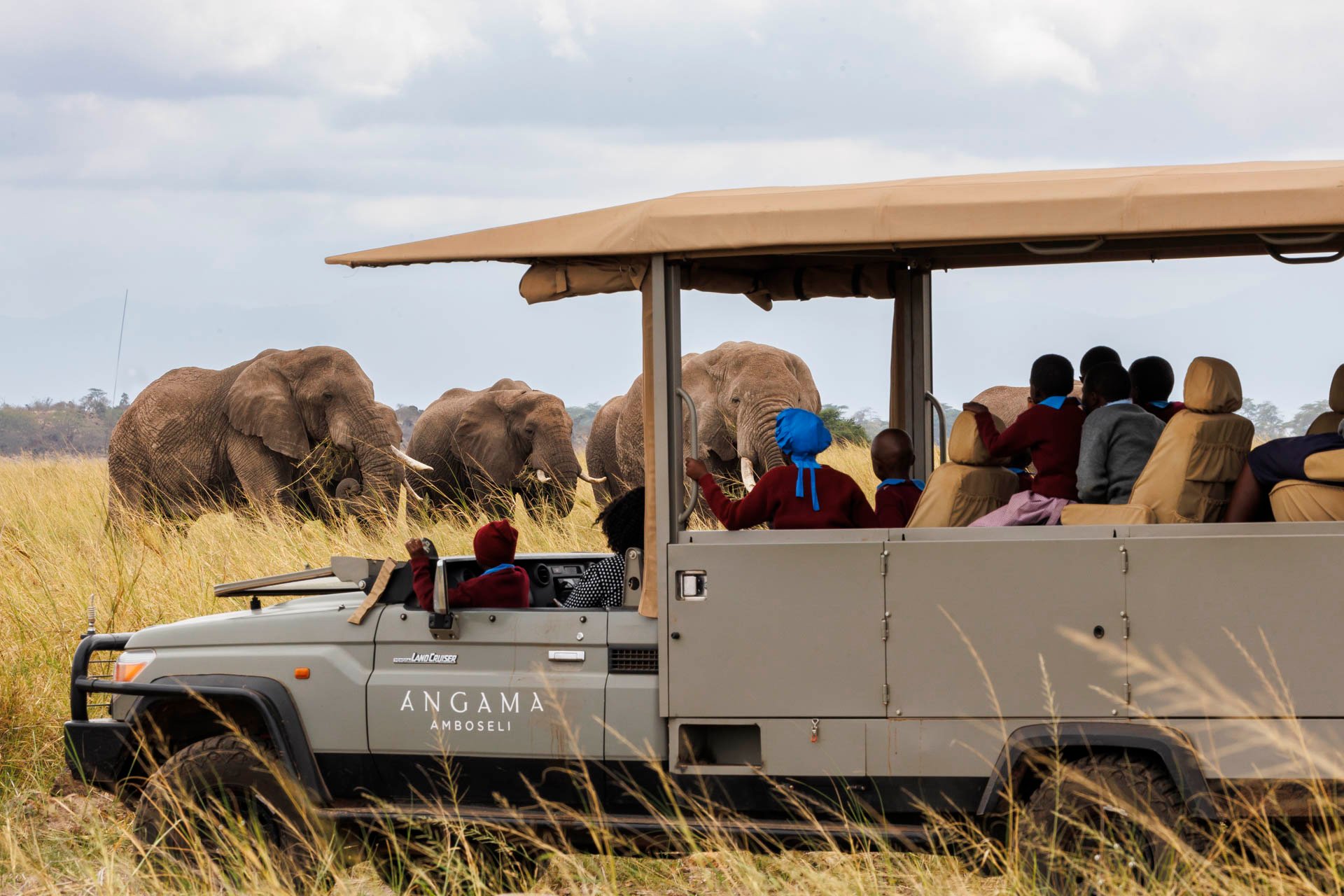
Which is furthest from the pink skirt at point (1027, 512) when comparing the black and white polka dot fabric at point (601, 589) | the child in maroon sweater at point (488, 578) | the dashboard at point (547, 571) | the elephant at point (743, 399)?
the elephant at point (743, 399)

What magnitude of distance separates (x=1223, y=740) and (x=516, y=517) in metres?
11.6

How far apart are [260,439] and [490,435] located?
3.69 meters

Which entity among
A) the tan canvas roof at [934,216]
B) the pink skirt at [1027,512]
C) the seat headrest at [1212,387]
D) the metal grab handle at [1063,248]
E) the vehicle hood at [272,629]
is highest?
the tan canvas roof at [934,216]

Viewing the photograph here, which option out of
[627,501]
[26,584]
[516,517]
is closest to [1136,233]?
[627,501]

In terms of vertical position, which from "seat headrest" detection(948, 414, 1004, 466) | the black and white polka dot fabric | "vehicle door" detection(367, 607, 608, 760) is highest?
"seat headrest" detection(948, 414, 1004, 466)

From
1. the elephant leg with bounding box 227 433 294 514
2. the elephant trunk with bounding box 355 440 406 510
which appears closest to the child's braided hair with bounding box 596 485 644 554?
the elephant trunk with bounding box 355 440 406 510

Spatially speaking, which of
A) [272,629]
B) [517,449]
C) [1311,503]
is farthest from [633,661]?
[517,449]

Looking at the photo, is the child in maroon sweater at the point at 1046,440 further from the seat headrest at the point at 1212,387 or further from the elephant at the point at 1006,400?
the elephant at the point at 1006,400

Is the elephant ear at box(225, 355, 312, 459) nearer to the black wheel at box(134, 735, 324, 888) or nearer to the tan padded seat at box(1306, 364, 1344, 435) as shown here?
the black wheel at box(134, 735, 324, 888)

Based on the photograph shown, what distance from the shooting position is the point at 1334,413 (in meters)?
6.00

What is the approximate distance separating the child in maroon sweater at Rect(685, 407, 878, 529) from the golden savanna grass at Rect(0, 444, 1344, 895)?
1080 mm

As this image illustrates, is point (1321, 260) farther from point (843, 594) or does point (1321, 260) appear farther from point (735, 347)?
point (735, 347)

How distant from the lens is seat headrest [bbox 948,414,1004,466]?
5.64 m

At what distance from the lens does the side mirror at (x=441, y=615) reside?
5324 millimetres
